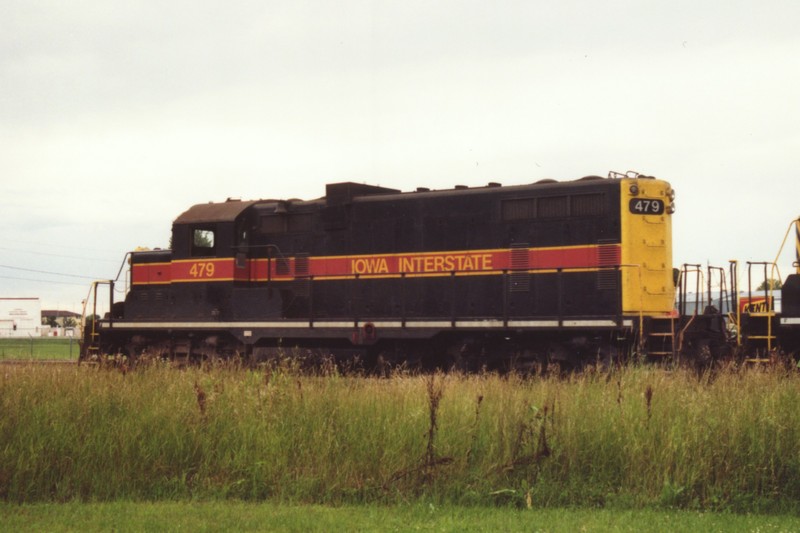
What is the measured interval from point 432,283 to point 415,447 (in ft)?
28.3

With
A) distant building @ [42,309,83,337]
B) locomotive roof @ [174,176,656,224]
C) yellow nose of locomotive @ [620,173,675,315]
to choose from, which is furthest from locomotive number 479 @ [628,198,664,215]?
distant building @ [42,309,83,337]

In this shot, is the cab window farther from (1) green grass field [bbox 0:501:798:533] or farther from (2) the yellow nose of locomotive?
(1) green grass field [bbox 0:501:798:533]

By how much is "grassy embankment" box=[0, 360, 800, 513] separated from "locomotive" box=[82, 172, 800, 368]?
213 inches

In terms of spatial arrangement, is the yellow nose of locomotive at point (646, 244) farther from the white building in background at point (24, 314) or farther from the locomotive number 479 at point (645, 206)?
the white building in background at point (24, 314)

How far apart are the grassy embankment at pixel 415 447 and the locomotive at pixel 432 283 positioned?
5.41m

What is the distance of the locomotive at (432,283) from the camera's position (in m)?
15.8

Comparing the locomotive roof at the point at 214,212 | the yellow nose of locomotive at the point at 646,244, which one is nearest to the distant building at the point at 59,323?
the locomotive roof at the point at 214,212

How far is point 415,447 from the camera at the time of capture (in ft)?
29.6

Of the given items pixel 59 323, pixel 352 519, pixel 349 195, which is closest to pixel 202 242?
pixel 349 195

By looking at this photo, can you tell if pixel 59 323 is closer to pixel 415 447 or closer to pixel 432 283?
pixel 432 283

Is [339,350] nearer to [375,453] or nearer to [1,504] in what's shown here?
[375,453]

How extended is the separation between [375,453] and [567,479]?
1.95 m

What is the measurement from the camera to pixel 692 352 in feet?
50.6

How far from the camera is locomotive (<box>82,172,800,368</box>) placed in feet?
51.9
